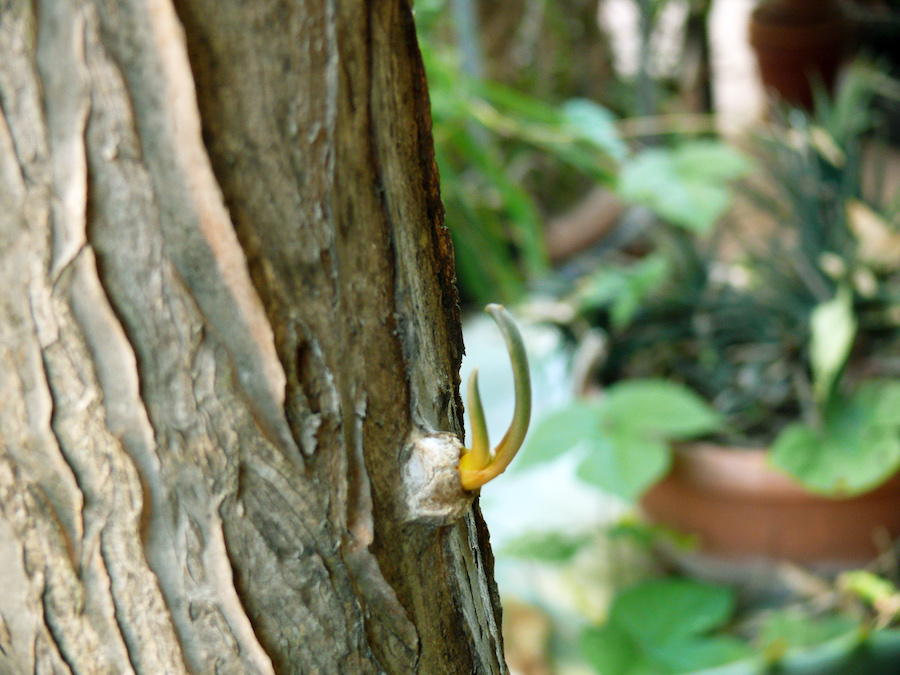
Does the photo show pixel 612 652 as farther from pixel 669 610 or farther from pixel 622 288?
pixel 622 288

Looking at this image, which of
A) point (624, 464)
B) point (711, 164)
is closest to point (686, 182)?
point (711, 164)

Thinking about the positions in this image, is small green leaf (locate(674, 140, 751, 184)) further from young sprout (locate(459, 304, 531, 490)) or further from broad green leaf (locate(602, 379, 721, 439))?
young sprout (locate(459, 304, 531, 490))

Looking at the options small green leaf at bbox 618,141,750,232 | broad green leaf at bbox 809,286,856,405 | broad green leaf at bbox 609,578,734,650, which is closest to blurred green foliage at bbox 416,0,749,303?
small green leaf at bbox 618,141,750,232

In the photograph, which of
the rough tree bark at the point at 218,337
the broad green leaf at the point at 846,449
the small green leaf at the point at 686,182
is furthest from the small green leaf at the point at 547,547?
the rough tree bark at the point at 218,337

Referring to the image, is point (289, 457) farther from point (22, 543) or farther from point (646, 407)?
point (646, 407)

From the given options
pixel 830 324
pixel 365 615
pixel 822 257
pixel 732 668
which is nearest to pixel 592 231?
pixel 822 257

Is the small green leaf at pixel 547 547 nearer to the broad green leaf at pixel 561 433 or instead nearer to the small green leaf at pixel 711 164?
the broad green leaf at pixel 561 433

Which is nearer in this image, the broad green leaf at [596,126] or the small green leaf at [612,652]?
the small green leaf at [612,652]
